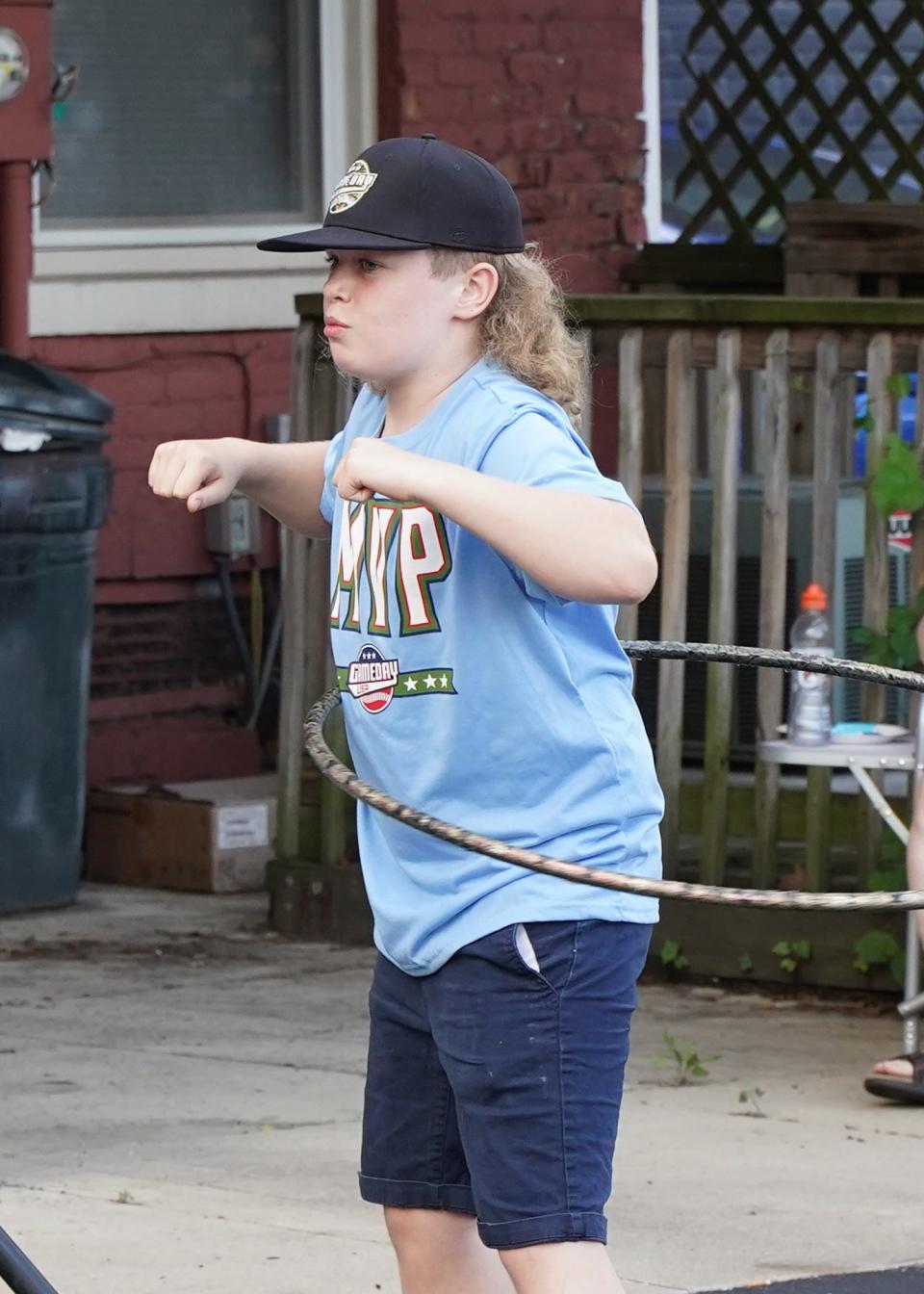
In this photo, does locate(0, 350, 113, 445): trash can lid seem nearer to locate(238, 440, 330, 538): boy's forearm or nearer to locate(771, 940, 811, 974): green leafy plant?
locate(771, 940, 811, 974): green leafy plant

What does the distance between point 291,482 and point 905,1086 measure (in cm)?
262

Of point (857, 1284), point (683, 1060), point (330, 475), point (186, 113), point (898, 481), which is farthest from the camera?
point (186, 113)

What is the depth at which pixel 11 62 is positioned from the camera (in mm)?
8086

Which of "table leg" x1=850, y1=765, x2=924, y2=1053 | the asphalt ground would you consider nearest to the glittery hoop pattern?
the asphalt ground

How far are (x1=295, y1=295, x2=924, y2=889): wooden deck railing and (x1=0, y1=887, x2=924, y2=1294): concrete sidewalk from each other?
0.57m

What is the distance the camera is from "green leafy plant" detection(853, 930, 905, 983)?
6.77 m

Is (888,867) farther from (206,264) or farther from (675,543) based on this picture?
(206,264)

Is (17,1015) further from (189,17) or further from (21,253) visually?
(189,17)

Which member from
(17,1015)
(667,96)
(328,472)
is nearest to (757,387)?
(667,96)

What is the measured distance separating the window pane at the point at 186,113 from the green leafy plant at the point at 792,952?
372 centimetres

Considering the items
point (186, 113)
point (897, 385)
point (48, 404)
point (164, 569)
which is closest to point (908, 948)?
point (897, 385)

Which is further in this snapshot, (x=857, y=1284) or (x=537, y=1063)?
(x=857, y=1284)

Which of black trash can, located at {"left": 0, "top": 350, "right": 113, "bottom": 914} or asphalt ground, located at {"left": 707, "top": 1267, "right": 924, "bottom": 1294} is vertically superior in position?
black trash can, located at {"left": 0, "top": 350, "right": 113, "bottom": 914}

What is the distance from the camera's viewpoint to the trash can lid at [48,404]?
25.0 feet
